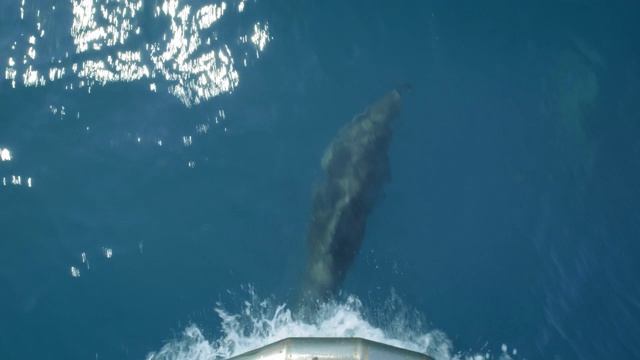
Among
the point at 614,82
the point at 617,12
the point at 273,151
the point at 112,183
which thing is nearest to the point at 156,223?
the point at 112,183

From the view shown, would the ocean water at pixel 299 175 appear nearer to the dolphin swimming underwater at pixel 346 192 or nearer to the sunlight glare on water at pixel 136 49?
the sunlight glare on water at pixel 136 49

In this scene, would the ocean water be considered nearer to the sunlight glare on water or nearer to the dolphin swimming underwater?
the sunlight glare on water


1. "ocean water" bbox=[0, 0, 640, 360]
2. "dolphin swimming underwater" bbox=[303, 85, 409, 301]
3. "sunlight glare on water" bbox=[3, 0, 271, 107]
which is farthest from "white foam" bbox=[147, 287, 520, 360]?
"sunlight glare on water" bbox=[3, 0, 271, 107]

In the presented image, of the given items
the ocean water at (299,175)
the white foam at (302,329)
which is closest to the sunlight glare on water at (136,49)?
the ocean water at (299,175)

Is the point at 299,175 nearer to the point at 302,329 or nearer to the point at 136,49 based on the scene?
the point at 302,329

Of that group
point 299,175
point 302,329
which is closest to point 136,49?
point 299,175

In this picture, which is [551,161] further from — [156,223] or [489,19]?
[156,223]
